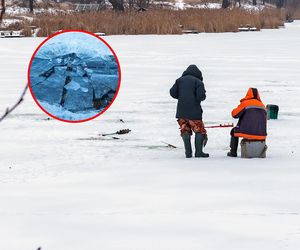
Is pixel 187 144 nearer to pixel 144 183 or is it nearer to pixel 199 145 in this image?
pixel 199 145

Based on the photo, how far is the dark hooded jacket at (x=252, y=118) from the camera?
836cm

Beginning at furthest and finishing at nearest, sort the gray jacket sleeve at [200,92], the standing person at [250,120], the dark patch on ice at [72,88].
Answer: the dark patch on ice at [72,88] < the standing person at [250,120] < the gray jacket sleeve at [200,92]

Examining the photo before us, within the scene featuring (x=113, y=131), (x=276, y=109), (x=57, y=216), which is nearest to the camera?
(x=57, y=216)

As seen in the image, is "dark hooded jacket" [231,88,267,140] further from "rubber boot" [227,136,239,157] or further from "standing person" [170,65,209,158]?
"standing person" [170,65,209,158]

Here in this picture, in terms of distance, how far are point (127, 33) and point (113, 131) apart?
2208cm

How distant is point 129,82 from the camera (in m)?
15.9

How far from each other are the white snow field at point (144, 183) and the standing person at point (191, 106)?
0.22 m

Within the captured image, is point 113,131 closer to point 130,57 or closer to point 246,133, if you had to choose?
point 246,133

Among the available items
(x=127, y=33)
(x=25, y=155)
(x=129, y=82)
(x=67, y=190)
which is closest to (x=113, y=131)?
(x=25, y=155)

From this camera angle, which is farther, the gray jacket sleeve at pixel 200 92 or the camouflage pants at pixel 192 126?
the camouflage pants at pixel 192 126

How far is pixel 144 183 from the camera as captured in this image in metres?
6.98

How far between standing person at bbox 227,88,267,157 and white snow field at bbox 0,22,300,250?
0.26 meters

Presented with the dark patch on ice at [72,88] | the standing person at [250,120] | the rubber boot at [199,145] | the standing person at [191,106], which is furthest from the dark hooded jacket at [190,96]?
the dark patch on ice at [72,88]

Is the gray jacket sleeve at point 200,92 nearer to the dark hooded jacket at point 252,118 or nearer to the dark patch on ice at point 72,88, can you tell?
the dark hooded jacket at point 252,118
